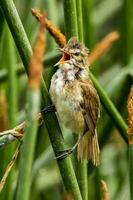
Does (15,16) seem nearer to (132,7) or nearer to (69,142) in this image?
(69,142)

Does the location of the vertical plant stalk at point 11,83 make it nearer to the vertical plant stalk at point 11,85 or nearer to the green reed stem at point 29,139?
the vertical plant stalk at point 11,85

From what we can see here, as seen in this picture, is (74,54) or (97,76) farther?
(97,76)

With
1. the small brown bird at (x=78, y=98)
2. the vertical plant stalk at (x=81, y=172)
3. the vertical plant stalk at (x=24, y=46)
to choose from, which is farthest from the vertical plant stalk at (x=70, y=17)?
the vertical plant stalk at (x=24, y=46)

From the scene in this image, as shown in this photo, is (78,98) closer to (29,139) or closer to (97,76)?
(29,139)

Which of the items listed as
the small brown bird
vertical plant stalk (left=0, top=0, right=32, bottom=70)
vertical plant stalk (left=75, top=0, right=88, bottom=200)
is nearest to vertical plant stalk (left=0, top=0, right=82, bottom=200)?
vertical plant stalk (left=0, top=0, right=32, bottom=70)

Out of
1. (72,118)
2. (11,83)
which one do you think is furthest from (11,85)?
(72,118)

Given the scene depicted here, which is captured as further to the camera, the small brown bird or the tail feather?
the tail feather

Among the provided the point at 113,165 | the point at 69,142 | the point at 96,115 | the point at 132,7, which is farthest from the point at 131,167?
the point at 113,165

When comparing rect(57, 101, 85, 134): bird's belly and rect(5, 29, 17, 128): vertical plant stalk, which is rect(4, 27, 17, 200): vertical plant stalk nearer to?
rect(5, 29, 17, 128): vertical plant stalk
